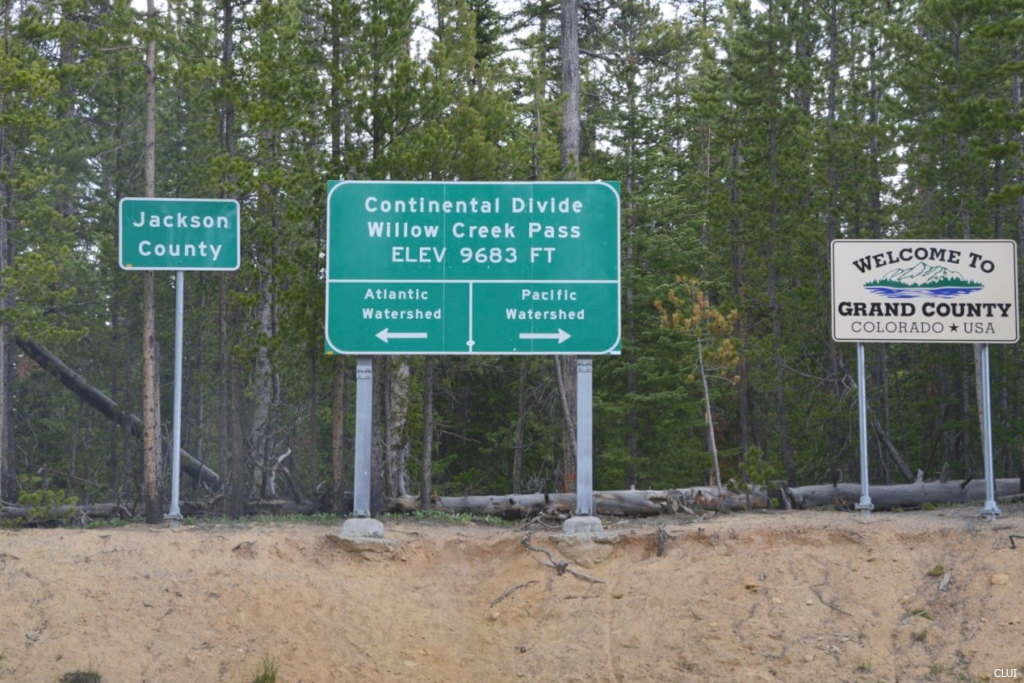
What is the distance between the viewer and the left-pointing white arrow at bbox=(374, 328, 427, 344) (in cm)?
1416

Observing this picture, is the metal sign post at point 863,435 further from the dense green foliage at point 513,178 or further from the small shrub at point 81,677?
the small shrub at point 81,677

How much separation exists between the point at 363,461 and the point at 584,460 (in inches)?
119

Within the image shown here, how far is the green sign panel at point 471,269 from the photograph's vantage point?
14148 millimetres

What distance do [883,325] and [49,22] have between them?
1525 centimetres

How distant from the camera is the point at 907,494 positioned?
17078mm

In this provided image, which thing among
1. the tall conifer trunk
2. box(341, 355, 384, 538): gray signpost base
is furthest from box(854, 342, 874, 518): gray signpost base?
the tall conifer trunk

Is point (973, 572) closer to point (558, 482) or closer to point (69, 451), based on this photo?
point (558, 482)

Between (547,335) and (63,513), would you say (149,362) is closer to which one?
(63,513)

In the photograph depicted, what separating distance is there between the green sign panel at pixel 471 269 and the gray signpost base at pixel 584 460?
1.51 ft

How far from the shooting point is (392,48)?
18531 millimetres

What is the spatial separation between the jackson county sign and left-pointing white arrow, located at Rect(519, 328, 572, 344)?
144 inches

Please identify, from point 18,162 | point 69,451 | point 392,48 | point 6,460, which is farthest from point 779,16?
point 69,451

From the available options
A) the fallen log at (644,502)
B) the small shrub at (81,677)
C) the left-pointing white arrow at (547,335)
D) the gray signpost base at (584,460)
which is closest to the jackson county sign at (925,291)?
the gray signpost base at (584,460)

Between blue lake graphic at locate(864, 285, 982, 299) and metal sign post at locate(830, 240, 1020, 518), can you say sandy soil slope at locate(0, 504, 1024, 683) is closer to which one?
metal sign post at locate(830, 240, 1020, 518)
